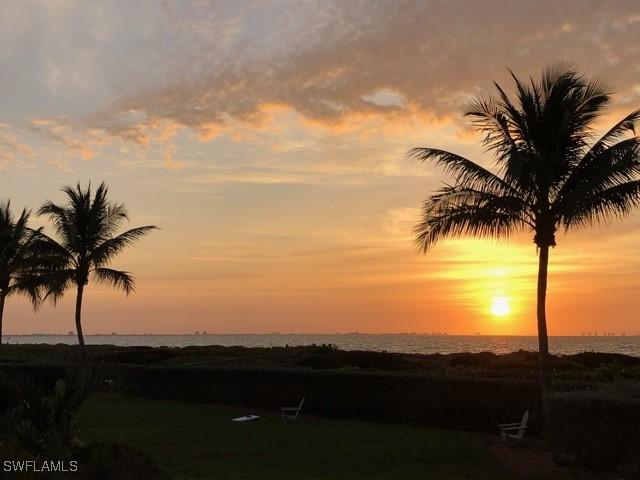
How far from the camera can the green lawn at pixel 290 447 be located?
12211 mm

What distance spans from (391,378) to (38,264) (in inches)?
748

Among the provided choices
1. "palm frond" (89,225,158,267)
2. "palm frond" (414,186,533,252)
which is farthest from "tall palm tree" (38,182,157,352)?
"palm frond" (414,186,533,252)

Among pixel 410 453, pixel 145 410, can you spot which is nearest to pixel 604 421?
pixel 410 453

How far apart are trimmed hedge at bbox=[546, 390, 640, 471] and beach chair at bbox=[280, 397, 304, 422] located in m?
9.26

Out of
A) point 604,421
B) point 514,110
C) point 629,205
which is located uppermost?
point 514,110

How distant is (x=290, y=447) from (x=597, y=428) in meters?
6.68

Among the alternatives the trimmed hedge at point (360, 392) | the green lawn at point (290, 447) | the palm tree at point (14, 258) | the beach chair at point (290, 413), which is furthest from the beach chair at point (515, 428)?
the palm tree at point (14, 258)

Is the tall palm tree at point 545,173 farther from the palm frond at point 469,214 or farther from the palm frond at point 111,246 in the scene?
the palm frond at point 111,246

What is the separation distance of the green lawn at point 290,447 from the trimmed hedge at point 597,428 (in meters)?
1.35

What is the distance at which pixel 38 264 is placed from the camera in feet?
101

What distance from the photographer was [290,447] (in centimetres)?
1502

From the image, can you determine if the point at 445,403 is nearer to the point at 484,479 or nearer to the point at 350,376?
the point at 350,376

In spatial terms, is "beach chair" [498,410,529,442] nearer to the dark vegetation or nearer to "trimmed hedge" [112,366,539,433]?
the dark vegetation

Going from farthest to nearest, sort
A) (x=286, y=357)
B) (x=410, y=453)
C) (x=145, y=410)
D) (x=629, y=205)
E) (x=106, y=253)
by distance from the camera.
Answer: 1. (x=286, y=357)
2. (x=106, y=253)
3. (x=145, y=410)
4. (x=629, y=205)
5. (x=410, y=453)
